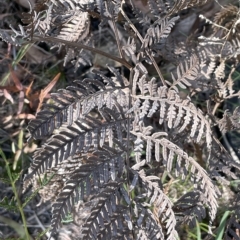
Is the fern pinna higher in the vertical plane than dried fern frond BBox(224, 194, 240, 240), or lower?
higher

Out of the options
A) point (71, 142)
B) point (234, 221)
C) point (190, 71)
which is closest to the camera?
point (71, 142)

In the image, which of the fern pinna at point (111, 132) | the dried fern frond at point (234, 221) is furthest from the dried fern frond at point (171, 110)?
the dried fern frond at point (234, 221)

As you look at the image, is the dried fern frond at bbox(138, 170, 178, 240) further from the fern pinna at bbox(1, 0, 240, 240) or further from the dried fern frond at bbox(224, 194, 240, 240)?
the dried fern frond at bbox(224, 194, 240, 240)

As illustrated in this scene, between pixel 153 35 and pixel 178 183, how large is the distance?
760mm

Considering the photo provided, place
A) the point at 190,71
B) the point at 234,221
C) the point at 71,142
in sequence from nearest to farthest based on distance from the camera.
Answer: the point at 71,142, the point at 190,71, the point at 234,221

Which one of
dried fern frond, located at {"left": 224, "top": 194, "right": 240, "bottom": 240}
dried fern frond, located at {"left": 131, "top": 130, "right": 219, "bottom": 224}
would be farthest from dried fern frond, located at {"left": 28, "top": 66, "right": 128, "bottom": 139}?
dried fern frond, located at {"left": 224, "top": 194, "right": 240, "bottom": 240}

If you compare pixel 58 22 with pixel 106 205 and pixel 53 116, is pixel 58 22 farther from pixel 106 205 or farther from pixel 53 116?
pixel 106 205

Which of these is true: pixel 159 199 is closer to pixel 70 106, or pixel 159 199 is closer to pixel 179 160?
pixel 179 160

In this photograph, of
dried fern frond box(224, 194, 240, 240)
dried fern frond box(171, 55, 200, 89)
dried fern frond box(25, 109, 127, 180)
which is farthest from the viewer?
dried fern frond box(224, 194, 240, 240)

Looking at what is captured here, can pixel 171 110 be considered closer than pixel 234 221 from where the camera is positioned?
Yes

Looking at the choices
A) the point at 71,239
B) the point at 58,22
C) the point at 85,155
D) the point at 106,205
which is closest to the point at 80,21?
the point at 58,22

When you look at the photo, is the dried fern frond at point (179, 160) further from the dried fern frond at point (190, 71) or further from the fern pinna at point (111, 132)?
the dried fern frond at point (190, 71)

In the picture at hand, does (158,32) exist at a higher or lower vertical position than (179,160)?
higher

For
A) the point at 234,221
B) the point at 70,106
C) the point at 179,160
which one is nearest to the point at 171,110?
the point at 179,160
